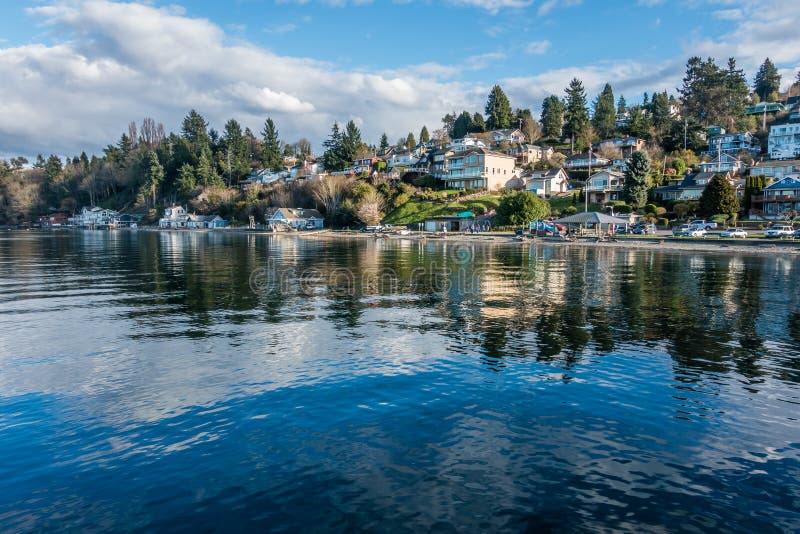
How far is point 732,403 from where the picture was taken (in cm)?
1241

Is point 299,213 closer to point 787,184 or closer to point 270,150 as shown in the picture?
point 270,150

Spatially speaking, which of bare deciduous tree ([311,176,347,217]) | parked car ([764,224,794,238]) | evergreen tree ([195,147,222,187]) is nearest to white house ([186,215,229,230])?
evergreen tree ([195,147,222,187])

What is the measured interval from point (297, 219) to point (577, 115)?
279ft

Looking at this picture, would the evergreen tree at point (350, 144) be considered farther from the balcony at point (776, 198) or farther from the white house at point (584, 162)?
the balcony at point (776, 198)

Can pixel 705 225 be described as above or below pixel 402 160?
below

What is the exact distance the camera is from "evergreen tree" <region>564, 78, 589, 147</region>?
13375 centimetres

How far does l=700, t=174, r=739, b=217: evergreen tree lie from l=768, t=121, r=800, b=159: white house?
5051cm

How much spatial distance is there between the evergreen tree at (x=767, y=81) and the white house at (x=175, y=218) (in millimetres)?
210894

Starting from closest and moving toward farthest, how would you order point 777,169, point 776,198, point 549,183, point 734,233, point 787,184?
point 734,233 → point 787,184 → point 776,198 → point 777,169 → point 549,183

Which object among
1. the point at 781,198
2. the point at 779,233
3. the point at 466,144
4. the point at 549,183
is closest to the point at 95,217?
the point at 466,144

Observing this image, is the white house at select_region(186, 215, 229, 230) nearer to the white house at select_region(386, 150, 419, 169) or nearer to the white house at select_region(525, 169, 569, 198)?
the white house at select_region(386, 150, 419, 169)

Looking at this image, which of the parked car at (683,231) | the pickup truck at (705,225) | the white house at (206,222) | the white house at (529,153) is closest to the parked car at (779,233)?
the parked car at (683,231)

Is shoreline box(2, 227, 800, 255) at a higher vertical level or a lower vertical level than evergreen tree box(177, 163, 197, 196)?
lower

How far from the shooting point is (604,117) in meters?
137
